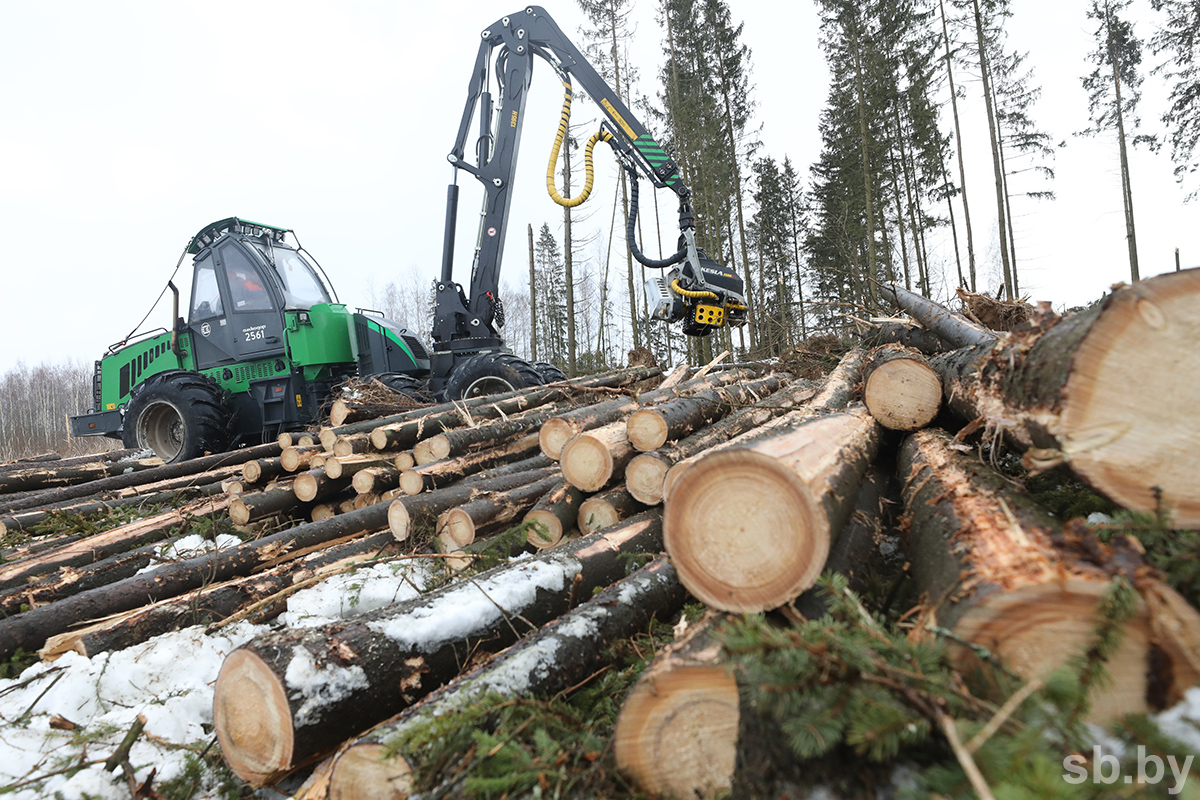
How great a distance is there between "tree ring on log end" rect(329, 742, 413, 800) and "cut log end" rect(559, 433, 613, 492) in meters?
2.07

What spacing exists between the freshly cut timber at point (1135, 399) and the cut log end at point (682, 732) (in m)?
1.12

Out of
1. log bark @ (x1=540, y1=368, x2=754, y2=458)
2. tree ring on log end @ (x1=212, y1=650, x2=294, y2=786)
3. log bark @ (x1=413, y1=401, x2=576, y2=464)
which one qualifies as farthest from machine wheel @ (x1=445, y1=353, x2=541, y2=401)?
tree ring on log end @ (x1=212, y1=650, x2=294, y2=786)

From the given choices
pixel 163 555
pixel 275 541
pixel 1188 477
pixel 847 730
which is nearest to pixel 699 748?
pixel 847 730

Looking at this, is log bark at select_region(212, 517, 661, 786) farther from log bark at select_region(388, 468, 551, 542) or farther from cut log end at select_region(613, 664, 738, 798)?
log bark at select_region(388, 468, 551, 542)

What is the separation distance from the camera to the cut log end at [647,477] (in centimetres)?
338

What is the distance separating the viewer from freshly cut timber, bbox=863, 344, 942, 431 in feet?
10.3

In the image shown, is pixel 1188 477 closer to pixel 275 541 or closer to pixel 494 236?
pixel 275 541

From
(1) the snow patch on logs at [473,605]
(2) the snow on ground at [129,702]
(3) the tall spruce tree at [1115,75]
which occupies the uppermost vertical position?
(3) the tall spruce tree at [1115,75]

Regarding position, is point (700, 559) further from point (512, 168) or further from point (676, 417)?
point (512, 168)

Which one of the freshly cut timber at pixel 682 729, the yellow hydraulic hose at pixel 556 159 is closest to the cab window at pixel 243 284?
the yellow hydraulic hose at pixel 556 159

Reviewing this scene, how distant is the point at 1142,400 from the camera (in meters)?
1.45

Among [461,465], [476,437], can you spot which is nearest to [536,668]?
[461,465]

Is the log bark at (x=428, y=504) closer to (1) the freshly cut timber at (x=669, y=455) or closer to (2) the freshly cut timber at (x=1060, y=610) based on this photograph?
(1) the freshly cut timber at (x=669, y=455)

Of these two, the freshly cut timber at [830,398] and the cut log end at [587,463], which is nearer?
the freshly cut timber at [830,398]
